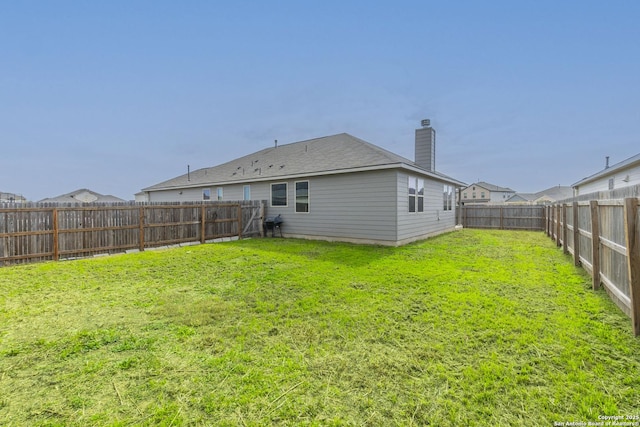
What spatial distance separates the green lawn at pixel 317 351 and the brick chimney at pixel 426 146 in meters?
7.89

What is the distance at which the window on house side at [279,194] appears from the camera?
488 inches

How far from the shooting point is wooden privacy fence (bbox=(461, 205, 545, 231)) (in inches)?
632

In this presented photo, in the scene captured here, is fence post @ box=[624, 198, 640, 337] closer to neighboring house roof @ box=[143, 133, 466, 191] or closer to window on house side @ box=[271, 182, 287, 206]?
neighboring house roof @ box=[143, 133, 466, 191]

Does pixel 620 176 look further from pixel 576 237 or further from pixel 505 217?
pixel 576 237

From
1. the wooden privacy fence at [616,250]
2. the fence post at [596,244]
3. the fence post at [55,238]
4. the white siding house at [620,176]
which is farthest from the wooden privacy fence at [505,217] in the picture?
the fence post at [55,238]

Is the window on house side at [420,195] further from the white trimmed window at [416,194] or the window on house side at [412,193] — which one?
the window on house side at [412,193]

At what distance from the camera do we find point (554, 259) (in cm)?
725

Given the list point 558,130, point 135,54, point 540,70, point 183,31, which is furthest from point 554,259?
point 558,130

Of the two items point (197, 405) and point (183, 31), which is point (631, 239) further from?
point (183, 31)

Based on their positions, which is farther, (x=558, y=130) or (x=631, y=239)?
(x=558, y=130)

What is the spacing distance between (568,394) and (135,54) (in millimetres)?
18726

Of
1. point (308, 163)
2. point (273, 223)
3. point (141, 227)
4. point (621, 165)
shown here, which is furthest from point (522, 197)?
point (141, 227)

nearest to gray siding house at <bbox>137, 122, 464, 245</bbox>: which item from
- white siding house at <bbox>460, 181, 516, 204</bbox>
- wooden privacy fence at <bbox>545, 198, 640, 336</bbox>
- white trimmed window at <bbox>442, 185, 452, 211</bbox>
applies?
white trimmed window at <bbox>442, 185, 452, 211</bbox>

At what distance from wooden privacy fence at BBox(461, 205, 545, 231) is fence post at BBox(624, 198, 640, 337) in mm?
15200
